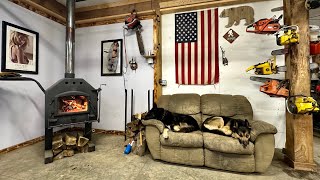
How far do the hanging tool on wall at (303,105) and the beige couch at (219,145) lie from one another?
14.8 inches

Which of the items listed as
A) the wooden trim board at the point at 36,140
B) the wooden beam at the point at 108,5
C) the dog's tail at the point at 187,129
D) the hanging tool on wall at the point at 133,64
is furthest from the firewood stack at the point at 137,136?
the wooden beam at the point at 108,5

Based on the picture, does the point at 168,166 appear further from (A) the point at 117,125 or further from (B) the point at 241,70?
(B) the point at 241,70

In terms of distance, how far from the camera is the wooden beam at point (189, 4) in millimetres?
2779

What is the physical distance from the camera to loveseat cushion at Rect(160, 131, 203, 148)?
2.07m

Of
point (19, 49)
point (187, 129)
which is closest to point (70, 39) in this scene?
point (19, 49)

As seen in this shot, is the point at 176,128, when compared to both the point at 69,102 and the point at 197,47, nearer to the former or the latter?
the point at 197,47

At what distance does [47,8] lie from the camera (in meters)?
3.04

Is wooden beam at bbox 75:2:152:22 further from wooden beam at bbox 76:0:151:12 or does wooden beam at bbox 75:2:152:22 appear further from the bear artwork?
the bear artwork

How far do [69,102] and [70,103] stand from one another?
2cm

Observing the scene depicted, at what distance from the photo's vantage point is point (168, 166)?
214cm

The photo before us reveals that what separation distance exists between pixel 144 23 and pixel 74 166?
9.38 feet

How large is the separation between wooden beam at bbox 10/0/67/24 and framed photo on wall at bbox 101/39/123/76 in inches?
40.8

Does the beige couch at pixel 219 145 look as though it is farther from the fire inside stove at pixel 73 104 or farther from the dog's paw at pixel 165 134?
the fire inside stove at pixel 73 104

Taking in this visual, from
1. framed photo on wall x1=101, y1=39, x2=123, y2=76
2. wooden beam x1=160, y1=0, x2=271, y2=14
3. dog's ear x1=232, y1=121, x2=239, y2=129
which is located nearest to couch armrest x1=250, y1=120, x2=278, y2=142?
dog's ear x1=232, y1=121, x2=239, y2=129
